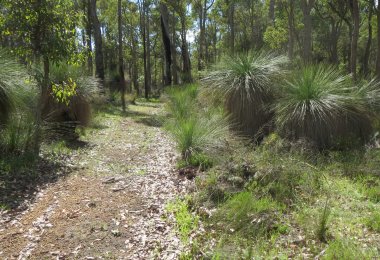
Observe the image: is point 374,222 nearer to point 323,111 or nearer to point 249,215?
point 249,215

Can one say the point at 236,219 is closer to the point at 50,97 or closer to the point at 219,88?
the point at 219,88

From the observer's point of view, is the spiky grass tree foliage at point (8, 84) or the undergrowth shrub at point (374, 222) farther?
the spiky grass tree foliage at point (8, 84)

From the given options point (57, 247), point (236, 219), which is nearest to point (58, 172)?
point (57, 247)

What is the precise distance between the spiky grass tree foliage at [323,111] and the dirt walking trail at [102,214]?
110 inches

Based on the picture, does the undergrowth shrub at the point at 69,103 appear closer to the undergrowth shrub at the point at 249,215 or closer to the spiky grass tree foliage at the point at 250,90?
the spiky grass tree foliage at the point at 250,90

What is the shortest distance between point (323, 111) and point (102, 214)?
4943mm

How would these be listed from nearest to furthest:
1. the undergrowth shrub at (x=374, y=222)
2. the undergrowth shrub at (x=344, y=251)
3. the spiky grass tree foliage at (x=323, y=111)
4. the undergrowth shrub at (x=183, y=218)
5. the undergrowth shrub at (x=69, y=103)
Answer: the undergrowth shrub at (x=344, y=251) → the undergrowth shrub at (x=374, y=222) → the undergrowth shrub at (x=183, y=218) → the spiky grass tree foliage at (x=323, y=111) → the undergrowth shrub at (x=69, y=103)

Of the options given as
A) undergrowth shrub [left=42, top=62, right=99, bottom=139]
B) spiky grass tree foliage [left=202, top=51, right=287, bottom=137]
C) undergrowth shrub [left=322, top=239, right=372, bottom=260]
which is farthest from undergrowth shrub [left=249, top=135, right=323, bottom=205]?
undergrowth shrub [left=42, top=62, right=99, bottom=139]

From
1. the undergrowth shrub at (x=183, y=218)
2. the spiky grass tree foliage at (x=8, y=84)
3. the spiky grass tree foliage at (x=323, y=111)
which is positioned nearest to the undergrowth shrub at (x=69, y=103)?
the spiky grass tree foliage at (x=8, y=84)

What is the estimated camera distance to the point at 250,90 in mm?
8547

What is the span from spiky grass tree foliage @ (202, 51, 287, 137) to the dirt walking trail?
1.92m

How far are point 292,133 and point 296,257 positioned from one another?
4.13 m

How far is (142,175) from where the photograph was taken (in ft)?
22.2

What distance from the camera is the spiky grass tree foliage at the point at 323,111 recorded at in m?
7.50
